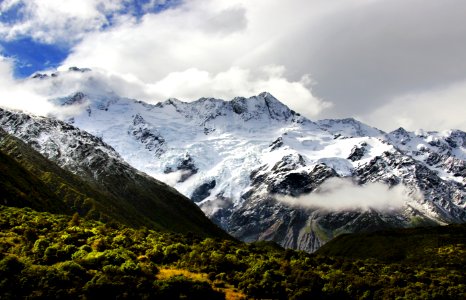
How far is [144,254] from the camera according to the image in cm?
8244

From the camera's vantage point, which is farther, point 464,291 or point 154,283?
point 464,291

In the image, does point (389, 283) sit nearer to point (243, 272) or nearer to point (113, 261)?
point (243, 272)

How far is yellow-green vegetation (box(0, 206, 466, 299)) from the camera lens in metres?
59.2

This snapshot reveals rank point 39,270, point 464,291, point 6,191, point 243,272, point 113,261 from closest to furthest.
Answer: point 39,270
point 113,261
point 243,272
point 464,291
point 6,191

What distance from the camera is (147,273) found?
6675 centimetres

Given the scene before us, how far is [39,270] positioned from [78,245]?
65.4 feet

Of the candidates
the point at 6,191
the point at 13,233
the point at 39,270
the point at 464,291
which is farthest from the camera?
the point at 6,191

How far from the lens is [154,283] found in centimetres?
6131

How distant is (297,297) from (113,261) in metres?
23.0

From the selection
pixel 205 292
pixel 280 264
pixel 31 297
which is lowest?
pixel 31 297

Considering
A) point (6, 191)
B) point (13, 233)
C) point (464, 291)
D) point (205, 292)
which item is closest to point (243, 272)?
point (205, 292)

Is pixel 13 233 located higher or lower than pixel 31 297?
higher

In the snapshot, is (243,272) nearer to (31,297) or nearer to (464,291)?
(31,297)

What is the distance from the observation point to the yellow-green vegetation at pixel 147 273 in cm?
5919
